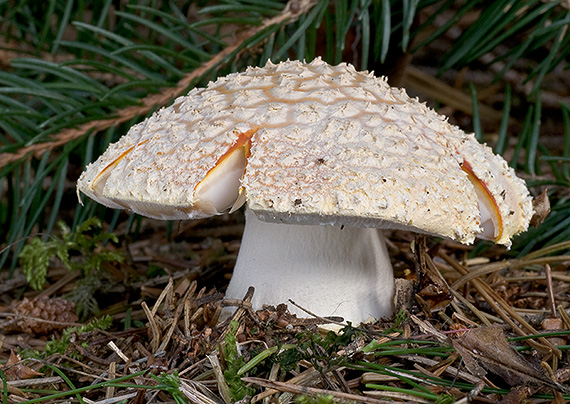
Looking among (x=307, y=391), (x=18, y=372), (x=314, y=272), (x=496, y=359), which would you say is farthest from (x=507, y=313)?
(x=18, y=372)

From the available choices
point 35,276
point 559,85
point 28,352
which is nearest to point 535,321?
point 28,352

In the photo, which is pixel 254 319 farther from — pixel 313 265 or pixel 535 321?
pixel 535 321

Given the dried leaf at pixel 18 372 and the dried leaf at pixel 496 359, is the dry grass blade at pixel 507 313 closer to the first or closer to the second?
the dried leaf at pixel 496 359

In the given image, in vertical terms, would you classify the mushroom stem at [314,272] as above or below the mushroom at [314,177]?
below

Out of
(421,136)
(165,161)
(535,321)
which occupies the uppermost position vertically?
(421,136)

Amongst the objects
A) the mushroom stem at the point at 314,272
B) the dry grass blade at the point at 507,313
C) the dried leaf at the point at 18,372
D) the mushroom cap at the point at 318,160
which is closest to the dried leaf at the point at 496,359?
the dry grass blade at the point at 507,313

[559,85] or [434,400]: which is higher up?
[559,85]

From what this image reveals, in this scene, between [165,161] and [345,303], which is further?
[345,303]

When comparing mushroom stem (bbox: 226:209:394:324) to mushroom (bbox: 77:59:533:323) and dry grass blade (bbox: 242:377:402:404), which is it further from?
dry grass blade (bbox: 242:377:402:404)
